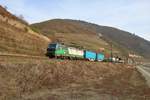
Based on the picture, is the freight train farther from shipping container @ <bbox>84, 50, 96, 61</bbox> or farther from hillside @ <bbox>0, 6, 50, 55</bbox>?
hillside @ <bbox>0, 6, 50, 55</bbox>

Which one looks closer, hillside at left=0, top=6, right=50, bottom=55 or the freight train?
the freight train

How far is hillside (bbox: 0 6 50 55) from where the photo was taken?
2480 inches

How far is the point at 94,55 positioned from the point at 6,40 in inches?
1680

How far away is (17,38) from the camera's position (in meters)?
69.7

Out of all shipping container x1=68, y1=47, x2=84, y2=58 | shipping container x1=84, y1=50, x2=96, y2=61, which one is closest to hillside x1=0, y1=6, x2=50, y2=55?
shipping container x1=68, y1=47, x2=84, y2=58

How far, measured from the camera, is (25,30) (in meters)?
80.6

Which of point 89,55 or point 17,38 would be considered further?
point 89,55

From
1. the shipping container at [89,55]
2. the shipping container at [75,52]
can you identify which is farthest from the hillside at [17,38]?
the shipping container at [89,55]

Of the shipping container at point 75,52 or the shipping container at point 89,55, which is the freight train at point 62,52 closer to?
the shipping container at point 75,52

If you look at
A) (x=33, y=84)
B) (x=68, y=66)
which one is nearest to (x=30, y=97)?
(x=33, y=84)

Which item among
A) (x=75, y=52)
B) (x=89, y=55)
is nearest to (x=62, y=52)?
(x=75, y=52)

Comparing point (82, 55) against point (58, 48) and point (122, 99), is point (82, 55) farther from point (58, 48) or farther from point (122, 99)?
point (122, 99)

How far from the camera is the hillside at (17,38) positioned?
207 ft

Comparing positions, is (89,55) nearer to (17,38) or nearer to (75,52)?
(75,52)
